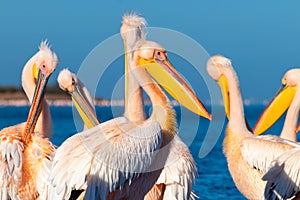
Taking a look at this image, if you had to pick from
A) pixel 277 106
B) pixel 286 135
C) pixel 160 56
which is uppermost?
pixel 160 56

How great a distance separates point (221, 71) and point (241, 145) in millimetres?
910

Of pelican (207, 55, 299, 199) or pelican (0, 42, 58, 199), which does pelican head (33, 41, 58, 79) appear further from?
pelican (207, 55, 299, 199)

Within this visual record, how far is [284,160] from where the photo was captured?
645cm

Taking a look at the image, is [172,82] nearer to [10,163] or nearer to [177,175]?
[177,175]

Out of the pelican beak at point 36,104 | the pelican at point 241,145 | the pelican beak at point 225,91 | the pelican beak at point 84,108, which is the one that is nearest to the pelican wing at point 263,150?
the pelican at point 241,145

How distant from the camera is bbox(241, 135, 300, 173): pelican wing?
6.95 meters

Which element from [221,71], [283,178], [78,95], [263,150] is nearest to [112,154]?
[283,178]

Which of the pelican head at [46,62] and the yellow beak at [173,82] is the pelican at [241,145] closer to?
the yellow beak at [173,82]

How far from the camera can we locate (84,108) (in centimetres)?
773

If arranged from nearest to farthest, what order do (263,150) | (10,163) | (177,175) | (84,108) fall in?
1. (177,175)
2. (10,163)
3. (263,150)
4. (84,108)

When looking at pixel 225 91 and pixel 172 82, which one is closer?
pixel 172 82

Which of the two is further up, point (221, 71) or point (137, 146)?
point (221, 71)

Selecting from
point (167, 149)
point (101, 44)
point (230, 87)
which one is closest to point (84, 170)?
point (167, 149)

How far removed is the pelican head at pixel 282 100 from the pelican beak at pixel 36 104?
2526mm
